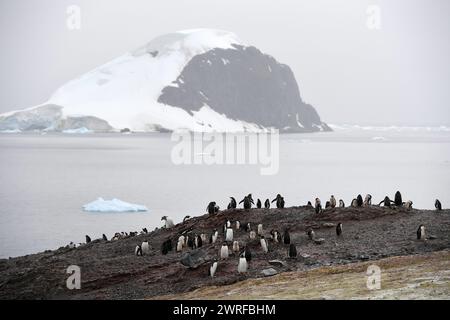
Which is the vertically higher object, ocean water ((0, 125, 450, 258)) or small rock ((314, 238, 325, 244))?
small rock ((314, 238, 325, 244))

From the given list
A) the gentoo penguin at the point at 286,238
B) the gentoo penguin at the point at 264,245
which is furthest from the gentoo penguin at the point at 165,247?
the gentoo penguin at the point at 286,238

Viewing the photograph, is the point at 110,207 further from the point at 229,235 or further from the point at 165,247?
the point at 229,235

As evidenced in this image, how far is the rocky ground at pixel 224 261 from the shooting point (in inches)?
720

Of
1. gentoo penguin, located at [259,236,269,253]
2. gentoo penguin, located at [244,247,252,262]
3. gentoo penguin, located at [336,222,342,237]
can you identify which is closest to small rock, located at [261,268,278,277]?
gentoo penguin, located at [244,247,252,262]

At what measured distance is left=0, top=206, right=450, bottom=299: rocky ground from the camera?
18281mm

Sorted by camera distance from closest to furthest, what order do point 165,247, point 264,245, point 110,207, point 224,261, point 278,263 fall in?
1. point 278,263
2. point 224,261
3. point 264,245
4. point 165,247
5. point 110,207

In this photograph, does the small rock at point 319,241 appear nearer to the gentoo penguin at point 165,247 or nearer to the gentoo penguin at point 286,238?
the gentoo penguin at point 286,238

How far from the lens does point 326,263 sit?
18516 mm

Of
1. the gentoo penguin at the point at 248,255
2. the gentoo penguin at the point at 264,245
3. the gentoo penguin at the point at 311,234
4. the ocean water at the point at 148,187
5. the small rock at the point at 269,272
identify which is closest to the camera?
the small rock at the point at 269,272

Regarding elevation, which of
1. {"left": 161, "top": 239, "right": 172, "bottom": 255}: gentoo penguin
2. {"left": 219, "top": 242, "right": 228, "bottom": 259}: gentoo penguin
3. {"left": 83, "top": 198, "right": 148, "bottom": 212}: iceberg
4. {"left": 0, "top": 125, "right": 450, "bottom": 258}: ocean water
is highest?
{"left": 219, "top": 242, "right": 228, "bottom": 259}: gentoo penguin

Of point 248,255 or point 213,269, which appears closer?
point 213,269

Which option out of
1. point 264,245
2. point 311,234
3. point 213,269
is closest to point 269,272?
point 213,269

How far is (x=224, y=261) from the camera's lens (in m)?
19.2

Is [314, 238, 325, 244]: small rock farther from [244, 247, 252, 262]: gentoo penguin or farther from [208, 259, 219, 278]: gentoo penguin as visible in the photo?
[208, 259, 219, 278]: gentoo penguin
